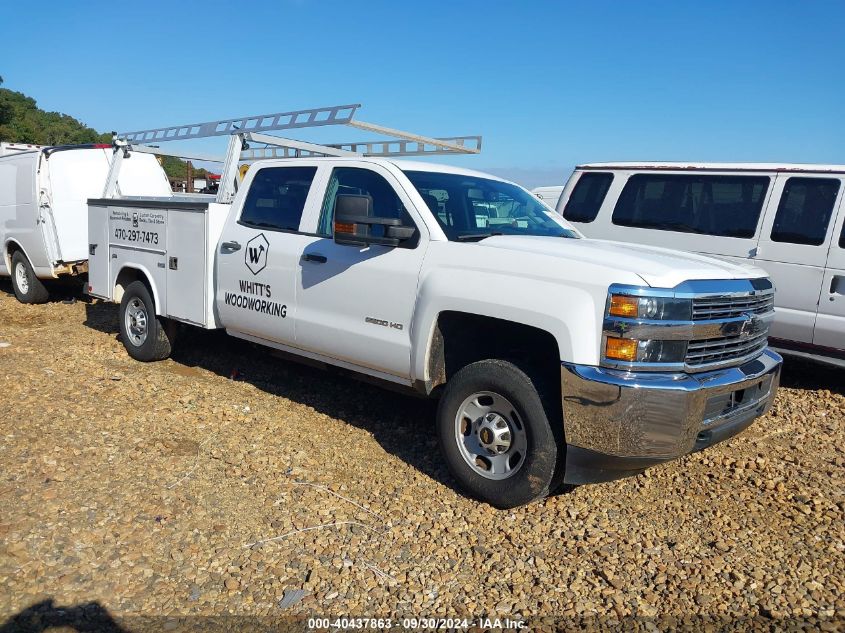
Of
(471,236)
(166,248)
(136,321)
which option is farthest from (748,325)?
(136,321)

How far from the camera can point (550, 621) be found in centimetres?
290

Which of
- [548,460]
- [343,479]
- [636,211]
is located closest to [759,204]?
[636,211]

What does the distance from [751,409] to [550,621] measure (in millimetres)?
1745

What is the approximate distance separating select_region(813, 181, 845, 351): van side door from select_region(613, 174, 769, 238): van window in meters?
0.68

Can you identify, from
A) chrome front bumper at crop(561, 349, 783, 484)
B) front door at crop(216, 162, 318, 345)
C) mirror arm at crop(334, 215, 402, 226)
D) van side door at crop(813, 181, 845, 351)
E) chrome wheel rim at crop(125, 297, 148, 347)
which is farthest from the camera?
chrome wheel rim at crop(125, 297, 148, 347)

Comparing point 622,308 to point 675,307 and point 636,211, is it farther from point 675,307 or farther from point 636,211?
point 636,211

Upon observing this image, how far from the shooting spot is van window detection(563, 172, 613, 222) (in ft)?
24.4

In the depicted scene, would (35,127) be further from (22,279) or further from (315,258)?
(315,258)

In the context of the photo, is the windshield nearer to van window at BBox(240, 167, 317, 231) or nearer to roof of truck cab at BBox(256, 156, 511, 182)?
roof of truck cab at BBox(256, 156, 511, 182)

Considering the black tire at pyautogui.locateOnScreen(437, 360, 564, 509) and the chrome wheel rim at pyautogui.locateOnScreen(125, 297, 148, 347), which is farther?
the chrome wheel rim at pyautogui.locateOnScreen(125, 297, 148, 347)

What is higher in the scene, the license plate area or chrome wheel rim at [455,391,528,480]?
the license plate area

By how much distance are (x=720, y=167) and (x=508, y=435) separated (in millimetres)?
4448

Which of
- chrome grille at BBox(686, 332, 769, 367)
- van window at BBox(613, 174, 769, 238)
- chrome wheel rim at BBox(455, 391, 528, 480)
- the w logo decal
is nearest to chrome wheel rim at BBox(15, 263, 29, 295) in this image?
the w logo decal

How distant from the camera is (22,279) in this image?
979 centimetres
